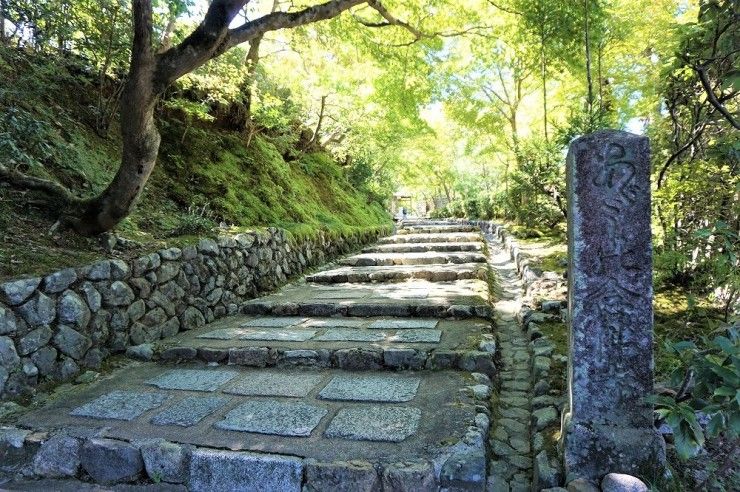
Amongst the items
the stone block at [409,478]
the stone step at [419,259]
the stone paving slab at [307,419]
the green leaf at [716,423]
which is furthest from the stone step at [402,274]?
the green leaf at [716,423]

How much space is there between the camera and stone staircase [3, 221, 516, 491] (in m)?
2.24

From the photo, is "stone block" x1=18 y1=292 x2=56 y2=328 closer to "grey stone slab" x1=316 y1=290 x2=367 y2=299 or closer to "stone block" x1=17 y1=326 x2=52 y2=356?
"stone block" x1=17 y1=326 x2=52 y2=356

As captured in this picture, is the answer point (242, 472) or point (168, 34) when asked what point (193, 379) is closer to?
point (242, 472)

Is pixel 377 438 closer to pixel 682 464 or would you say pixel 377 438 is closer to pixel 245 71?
pixel 682 464

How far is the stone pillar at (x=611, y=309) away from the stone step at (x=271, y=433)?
0.59 meters

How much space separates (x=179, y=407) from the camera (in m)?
2.96

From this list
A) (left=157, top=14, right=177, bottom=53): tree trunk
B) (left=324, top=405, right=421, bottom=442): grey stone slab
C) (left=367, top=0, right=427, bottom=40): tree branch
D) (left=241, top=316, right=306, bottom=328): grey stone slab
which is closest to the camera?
(left=324, top=405, right=421, bottom=442): grey stone slab

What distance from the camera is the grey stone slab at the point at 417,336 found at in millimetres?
3946

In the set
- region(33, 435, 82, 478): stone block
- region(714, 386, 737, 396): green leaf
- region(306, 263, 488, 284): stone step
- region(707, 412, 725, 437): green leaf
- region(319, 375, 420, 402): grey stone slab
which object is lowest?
region(33, 435, 82, 478): stone block

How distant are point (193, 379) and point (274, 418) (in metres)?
1.17

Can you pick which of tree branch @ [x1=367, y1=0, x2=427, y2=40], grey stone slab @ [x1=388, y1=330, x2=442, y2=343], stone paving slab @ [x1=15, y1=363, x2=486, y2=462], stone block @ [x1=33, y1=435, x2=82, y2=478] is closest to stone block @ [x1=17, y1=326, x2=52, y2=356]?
stone paving slab @ [x1=15, y1=363, x2=486, y2=462]

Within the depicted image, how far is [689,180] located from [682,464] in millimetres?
2752

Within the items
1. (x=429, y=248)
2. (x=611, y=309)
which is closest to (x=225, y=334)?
(x=611, y=309)

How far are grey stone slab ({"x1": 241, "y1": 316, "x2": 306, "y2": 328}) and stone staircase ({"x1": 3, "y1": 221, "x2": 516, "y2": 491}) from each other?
3 cm
